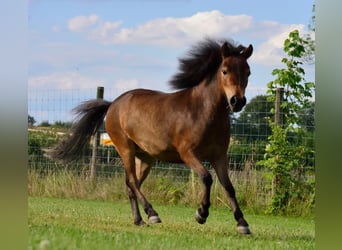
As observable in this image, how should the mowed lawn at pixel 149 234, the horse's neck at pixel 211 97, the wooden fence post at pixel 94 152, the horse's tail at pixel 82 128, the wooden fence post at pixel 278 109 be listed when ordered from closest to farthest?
the mowed lawn at pixel 149 234
the horse's neck at pixel 211 97
the horse's tail at pixel 82 128
the wooden fence post at pixel 278 109
the wooden fence post at pixel 94 152

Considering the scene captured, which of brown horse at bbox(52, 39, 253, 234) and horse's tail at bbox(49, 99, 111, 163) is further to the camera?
horse's tail at bbox(49, 99, 111, 163)

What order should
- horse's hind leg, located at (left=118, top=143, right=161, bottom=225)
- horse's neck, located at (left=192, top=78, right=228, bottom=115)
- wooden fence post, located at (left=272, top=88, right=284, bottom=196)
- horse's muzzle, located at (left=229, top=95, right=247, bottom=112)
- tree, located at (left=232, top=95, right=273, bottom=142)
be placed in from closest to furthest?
1. horse's muzzle, located at (left=229, top=95, right=247, bottom=112)
2. horse's neck, located at (left=192, top=78, right=228, bottom=115)
3. horse's hind leg, located at (left=118, top=143, right=161, bottom=225)
4. wooden fence post, located at (left=272, top=88, right=284, bottom=196)
5. tree, located at (left=232, top=95, right=273, bottom=142)

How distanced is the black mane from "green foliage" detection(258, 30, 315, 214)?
330 centimetres

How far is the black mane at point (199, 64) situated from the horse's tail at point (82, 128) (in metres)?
1.57

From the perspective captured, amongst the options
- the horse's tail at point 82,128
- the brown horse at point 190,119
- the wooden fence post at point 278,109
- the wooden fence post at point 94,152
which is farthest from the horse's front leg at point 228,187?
the wooden fence post at point 94,152

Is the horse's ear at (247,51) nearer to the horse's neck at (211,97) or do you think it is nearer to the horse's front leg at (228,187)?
the horse's neck at (211,97)

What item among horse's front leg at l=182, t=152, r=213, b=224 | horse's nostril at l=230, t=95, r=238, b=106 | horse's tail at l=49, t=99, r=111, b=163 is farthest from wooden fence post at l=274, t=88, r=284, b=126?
horse's nostril at l=230, t=95, r=238, b=106

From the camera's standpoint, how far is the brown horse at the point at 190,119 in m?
5.86

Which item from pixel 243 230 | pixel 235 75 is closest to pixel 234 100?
pixel 235 75

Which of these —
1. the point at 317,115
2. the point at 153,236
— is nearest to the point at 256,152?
the point at 153,236

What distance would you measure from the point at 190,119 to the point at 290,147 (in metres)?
3.86

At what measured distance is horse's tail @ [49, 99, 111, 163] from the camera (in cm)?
803

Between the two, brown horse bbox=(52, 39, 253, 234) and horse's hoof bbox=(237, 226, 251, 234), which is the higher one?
brown horse bbox=(52, 39, 253, 234)

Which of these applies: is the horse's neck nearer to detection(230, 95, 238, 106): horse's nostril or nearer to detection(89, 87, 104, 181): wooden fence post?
detection(230, 95, 238, 106): horse's nostril
